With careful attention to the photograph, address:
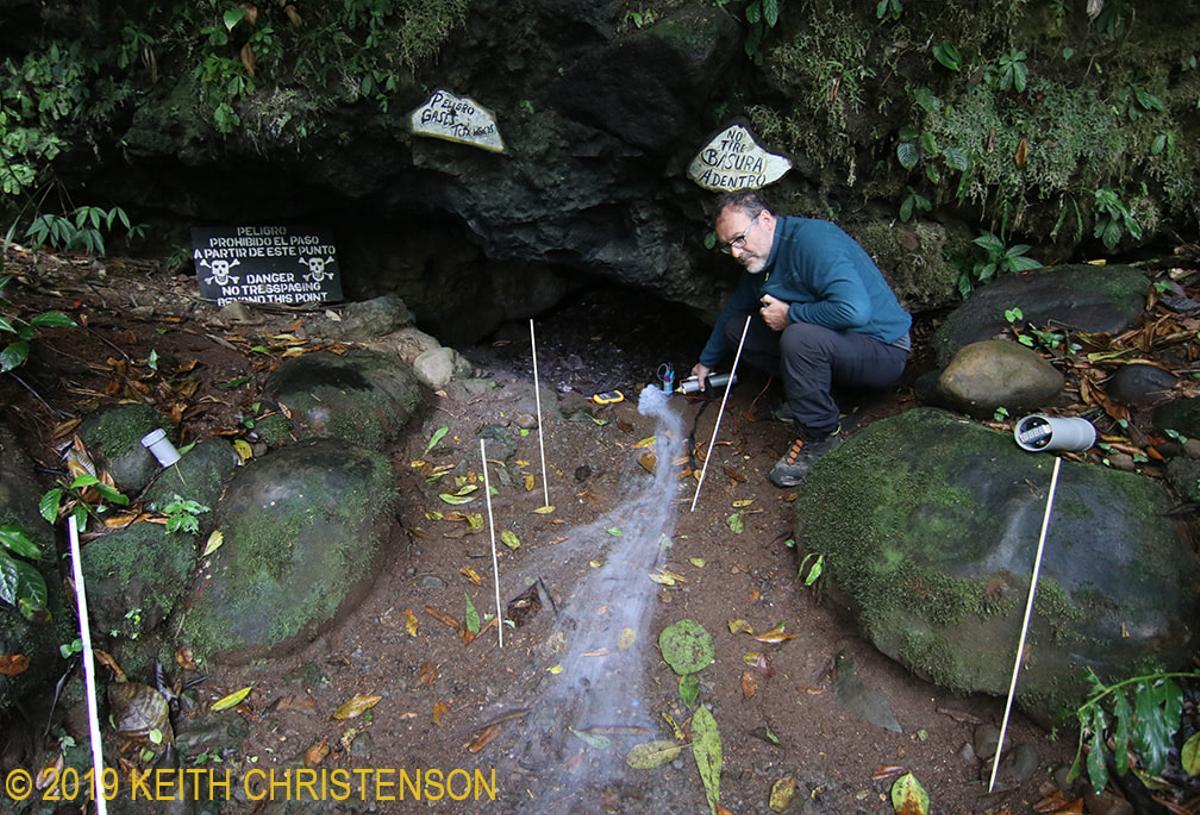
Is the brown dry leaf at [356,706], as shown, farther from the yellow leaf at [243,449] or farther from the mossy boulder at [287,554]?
the yellow leaf at [243,449]

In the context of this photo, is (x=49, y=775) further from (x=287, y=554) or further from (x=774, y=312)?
(x=774, y=312)

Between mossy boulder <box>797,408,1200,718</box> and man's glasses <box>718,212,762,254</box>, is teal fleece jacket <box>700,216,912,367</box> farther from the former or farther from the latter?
mossy boulder <box>797,408,1200,718</box>

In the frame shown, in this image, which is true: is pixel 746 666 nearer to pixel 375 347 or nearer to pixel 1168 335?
pixel 1168 335

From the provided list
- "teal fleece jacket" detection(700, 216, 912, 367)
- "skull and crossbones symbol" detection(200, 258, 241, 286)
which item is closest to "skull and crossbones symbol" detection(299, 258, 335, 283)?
"skull and crossbones symbol" detection(200, 258, 241, 286)

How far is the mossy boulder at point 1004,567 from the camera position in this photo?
8.66 ft

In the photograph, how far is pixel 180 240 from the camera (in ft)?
18.5

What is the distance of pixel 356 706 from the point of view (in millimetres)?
3008

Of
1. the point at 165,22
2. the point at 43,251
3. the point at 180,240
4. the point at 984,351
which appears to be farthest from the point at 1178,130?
the point at 43,251

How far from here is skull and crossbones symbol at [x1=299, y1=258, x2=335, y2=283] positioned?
18.9 feet

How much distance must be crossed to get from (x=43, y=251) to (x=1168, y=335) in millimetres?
7258

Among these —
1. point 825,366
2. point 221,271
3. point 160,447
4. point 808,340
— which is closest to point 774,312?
point 808,340

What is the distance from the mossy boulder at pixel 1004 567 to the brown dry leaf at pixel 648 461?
1.32 m

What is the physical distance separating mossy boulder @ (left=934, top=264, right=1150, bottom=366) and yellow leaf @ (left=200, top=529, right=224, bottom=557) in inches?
159

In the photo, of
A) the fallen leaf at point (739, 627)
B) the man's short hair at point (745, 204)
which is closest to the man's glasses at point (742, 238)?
the man's short hair at point (745, 204)
